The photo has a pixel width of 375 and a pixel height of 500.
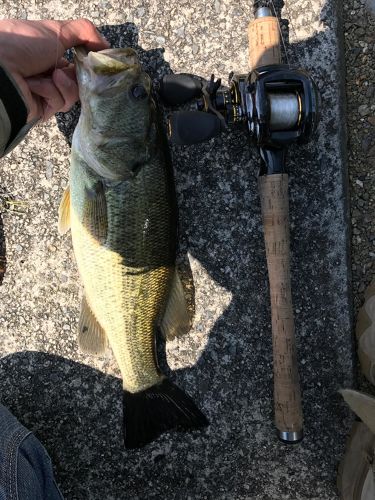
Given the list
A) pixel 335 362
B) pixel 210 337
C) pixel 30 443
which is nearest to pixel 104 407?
pixel 30 443

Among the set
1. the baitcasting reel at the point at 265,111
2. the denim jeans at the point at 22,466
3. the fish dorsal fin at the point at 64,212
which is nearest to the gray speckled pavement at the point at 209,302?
the denim jeans at the point at 22,466

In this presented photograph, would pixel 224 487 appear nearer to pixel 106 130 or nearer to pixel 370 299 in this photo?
pixel 370 299

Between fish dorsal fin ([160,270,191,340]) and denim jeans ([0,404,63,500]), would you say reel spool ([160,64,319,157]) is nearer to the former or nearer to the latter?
fish dorsal fin ([160,270,191,340])

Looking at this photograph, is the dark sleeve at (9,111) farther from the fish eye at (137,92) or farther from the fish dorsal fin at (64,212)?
the fish eye at (137,92)

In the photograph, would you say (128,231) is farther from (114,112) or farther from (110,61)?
(110,61)

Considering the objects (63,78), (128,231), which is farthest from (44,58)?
(128,231)

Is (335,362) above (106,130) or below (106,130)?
below
